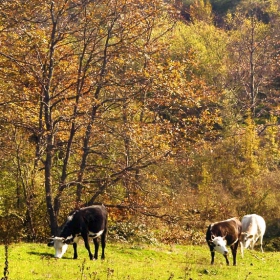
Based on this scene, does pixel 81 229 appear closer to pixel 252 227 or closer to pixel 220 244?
pixel 220 244

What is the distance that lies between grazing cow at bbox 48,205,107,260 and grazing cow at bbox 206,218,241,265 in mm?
3990

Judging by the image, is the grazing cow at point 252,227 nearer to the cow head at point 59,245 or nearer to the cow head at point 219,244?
the cow head at point 219,244

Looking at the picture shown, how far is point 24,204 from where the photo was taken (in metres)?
22.9

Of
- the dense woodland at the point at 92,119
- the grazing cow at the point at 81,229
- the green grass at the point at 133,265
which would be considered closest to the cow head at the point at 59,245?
the grazing cow at the point at 81,229

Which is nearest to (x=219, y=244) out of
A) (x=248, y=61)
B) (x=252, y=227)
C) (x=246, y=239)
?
(x=246, y=239)

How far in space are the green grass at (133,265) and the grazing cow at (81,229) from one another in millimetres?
440

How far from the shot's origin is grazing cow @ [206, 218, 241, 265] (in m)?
16.5

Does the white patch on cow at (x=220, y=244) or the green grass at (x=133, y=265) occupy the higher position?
the white patch on cow at (x=220, y=244)

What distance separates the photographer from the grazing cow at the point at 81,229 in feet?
51.4

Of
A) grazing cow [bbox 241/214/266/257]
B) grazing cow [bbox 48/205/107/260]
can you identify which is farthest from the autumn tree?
grazing cow [bbox 48/205/107/260]

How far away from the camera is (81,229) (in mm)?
16016

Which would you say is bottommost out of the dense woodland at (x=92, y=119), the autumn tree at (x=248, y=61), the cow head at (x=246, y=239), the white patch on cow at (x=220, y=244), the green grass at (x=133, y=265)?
the green grass at (x=133, y=265)

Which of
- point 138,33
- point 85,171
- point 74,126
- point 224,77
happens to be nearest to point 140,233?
point 85,171

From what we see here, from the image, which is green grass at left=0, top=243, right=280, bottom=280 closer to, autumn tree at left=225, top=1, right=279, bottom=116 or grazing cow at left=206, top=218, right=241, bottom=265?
grazing cow at left=206, top=218, right=241, bottom=265
